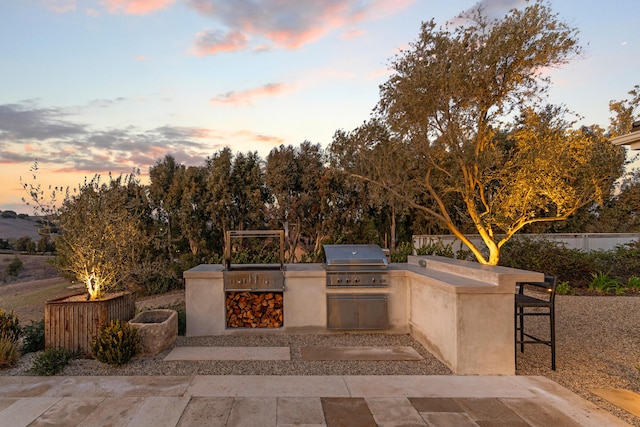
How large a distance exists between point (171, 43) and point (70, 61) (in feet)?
7.10

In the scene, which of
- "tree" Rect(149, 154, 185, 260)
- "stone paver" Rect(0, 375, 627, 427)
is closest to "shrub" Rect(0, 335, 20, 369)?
"stone paver" Rect(0, 375, 627, 427)

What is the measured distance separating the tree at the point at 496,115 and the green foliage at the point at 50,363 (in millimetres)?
7857

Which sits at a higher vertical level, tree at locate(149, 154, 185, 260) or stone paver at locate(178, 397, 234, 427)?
tree at locate(149, 154, 185, 260)

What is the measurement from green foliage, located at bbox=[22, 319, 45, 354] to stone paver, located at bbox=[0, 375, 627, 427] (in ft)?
3.56

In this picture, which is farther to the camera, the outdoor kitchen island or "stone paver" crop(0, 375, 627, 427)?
the outdoor kitchen island

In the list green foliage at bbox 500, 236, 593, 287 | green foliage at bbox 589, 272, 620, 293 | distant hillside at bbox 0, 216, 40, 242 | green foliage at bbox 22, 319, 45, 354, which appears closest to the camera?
green foliage at bbox 22, 319, 45, 354

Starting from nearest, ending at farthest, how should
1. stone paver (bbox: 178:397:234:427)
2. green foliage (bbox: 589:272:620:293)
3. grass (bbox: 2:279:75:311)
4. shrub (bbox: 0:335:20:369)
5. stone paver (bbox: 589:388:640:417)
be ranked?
stone paver (bbox: 178:397:234:427) → stone paver (bbox: 589:388:640:417) → shrub (bbox: 0:335:20:369) → green foliage (bbox: 589:272:620:293) → grass (bbox: 2:279:75:311)

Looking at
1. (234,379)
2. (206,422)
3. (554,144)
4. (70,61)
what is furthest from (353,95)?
(206,422)

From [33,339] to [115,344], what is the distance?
1561 mm

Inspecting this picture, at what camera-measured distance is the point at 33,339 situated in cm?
517

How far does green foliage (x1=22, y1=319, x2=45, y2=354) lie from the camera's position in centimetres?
511

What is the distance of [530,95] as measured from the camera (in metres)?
9.23

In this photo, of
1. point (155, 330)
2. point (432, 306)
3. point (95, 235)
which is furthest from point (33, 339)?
point (432, 306)

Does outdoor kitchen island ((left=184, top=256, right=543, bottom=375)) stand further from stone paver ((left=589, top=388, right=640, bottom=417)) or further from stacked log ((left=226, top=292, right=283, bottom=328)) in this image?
stone paver ((left=589, top=388, right=640, bottom=417))
